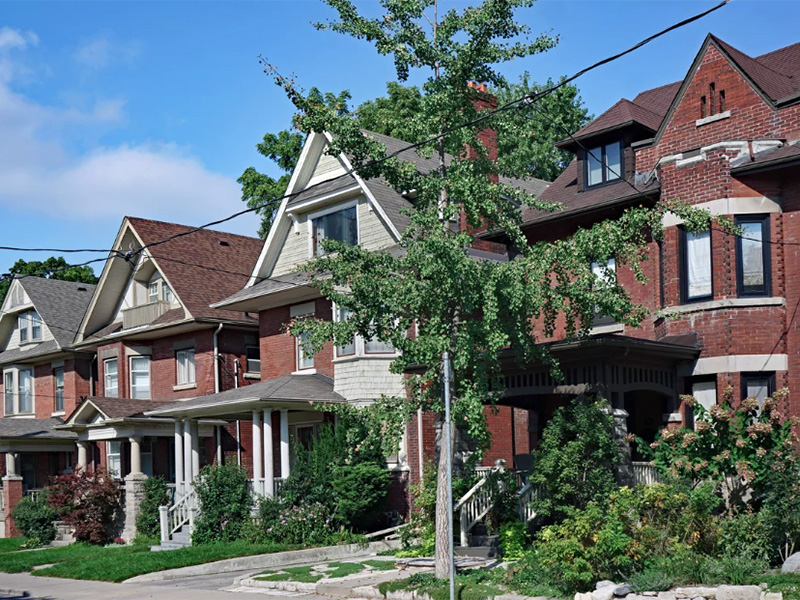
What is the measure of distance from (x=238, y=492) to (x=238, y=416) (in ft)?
12.5

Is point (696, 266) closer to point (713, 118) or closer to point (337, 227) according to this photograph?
point (713, 118)

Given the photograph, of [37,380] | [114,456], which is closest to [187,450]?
[114,456]

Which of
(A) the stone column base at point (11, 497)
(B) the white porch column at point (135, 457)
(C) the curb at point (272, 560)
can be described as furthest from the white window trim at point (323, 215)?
(A) the stone column base at point (11, 497)

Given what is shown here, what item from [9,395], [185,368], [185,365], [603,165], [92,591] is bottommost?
[92,591]

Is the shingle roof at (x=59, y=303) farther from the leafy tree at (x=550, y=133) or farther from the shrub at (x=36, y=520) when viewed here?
the leafy tree at (x=550, y=133)

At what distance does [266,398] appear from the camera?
2605cm

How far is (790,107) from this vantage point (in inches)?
811

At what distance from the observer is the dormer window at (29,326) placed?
42.9 meters

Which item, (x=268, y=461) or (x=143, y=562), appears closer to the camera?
(x=143, y=562)

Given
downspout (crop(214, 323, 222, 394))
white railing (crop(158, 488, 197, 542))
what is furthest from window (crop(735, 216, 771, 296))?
downspout (crop(214, 323, 222, 394))

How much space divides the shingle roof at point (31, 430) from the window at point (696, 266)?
25.4 m

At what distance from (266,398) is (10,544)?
13.1m

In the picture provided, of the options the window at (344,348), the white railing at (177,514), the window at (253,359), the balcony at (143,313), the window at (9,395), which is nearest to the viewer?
the window at (344,348)

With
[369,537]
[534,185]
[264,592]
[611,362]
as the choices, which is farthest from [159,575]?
[534,185]
